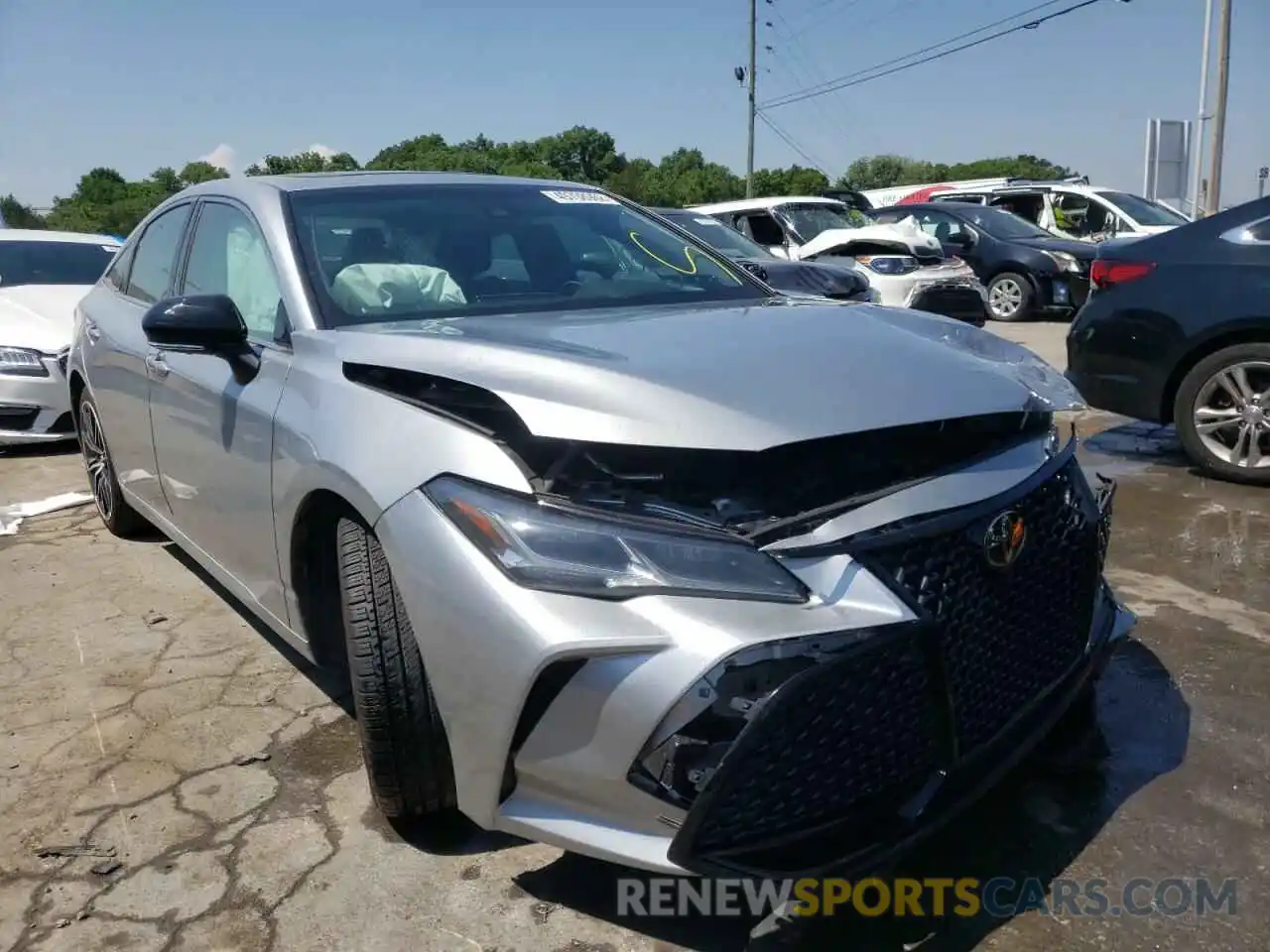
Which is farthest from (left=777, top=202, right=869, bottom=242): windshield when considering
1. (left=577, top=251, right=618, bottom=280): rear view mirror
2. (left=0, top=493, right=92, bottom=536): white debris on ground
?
(left=577, top=251, right=618, bottom=280): rear view mirror

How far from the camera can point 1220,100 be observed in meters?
19.7

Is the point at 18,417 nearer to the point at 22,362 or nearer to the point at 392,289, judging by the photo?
the point at 22,362

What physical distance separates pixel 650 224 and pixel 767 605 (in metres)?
2.21

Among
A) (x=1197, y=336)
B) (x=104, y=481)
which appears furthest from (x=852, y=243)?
(x=104, y=481)

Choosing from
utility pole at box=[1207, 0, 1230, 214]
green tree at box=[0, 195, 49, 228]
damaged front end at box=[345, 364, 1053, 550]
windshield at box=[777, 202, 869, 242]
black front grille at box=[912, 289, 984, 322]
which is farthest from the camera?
green tree at box=[0, 195, 49, 228]

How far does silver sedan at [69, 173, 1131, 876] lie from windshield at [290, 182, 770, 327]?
11 cm

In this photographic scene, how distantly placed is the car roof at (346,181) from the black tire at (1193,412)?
322 cm

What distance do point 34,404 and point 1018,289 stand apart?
10.8 meters

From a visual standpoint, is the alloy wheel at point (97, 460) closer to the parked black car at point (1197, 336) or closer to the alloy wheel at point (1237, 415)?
the parked black car at point (1197, 336)

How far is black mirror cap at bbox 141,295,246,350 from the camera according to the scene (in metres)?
2.70

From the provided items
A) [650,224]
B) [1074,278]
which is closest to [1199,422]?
[650,224]

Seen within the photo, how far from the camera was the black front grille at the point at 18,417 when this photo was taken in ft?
21.1

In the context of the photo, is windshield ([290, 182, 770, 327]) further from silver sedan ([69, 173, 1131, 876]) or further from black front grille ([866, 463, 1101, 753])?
black front grille ([866, 463, 1101, 753])

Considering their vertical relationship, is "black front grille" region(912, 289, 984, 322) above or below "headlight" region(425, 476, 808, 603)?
above
